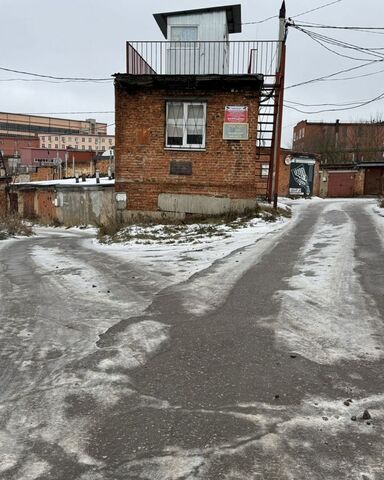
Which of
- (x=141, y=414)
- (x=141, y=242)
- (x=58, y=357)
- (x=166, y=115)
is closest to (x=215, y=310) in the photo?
(x=58, y=357)

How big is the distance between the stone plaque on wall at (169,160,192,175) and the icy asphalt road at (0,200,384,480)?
7.94 metres

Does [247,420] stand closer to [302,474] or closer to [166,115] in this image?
[302,474]

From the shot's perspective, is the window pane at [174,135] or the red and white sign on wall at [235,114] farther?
the window pane at [174,135]

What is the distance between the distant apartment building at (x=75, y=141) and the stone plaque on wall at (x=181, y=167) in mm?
104202

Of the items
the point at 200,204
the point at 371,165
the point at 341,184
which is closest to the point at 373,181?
the point at 371,165

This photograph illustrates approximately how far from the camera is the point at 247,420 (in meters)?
3.06

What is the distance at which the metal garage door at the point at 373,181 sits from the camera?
38.2 m

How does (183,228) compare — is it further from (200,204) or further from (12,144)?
(12,144)

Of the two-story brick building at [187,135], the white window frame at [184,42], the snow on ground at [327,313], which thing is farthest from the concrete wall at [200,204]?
the snow on ground at [327,313]

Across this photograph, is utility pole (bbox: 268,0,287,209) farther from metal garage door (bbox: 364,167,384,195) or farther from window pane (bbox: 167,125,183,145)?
metal garage door (bbox: 364,167,384,195)

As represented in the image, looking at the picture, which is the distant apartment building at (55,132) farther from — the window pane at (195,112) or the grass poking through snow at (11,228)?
the window pane at (195,112)

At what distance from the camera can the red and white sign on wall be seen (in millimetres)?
14318

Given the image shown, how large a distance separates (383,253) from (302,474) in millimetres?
6938

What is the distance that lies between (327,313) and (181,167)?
10282mm
